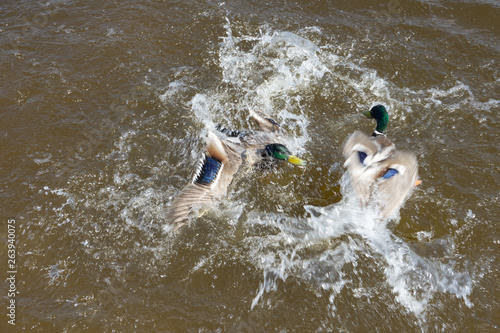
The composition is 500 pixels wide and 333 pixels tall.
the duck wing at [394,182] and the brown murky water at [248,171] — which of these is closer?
the brown murky water at [248,171]

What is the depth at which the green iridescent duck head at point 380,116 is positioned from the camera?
14.3ft

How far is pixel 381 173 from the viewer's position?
12.4 ft

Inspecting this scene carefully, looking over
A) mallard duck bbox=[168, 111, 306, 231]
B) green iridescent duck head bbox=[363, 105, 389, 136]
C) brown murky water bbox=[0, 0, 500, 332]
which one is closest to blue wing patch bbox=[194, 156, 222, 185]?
mallard duck bbox=[168, 111, 306, 231]

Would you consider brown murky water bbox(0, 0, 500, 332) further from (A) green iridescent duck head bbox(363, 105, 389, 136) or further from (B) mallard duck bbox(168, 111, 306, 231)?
(A) green iridescent duck head bbox(363, 105, 389, 136)

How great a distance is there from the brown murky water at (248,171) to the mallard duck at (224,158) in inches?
8.3

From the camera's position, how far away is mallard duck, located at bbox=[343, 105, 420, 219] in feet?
12.1

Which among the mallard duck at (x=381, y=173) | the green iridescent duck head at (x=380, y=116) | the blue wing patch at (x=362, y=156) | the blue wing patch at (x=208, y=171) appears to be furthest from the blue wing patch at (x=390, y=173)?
the blue wing patch at (x=208, y=171)

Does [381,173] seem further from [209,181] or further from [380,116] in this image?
[209,181]

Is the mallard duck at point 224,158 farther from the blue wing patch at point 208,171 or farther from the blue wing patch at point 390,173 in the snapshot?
the blue wing patch at point 390,173

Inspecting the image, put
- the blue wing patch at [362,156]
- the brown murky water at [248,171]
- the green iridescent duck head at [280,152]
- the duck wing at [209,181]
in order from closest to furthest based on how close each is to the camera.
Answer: the brown murky water at [248,171]
the duck wing at [209,181]
the blue wing patch at [362,156]
the green iridescent duck head at [280,152]

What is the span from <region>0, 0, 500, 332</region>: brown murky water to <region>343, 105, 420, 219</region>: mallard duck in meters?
0.28

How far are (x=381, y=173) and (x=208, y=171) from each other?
1.91 meters

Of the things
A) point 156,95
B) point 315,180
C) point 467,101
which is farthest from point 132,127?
point 467,101

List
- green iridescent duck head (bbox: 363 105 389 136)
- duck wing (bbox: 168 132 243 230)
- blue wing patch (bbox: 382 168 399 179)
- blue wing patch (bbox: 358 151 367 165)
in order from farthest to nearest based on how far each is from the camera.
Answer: green iridescent duck head (bbox: 363 105 389 136) < blue wing patch (bbox: 358 151 367 165) < blue wing patch (bbox: 382 168 399 179) < duck wing (bbox: 168 132 243 230)
